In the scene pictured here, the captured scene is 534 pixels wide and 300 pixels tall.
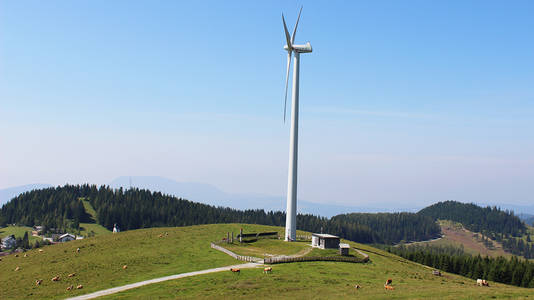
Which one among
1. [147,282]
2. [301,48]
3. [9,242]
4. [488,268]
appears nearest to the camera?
[147,282]

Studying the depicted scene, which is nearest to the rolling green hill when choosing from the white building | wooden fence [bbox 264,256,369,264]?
wooden fence [bbox 264,256,369,264]

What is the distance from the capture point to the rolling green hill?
46.1 metres

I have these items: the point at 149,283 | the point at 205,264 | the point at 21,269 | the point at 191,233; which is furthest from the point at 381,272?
the point at 21,269

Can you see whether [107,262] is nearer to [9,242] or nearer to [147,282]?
[147,282]

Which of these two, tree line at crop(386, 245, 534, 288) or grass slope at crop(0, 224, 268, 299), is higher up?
grass slope at crop(0, 224, 268, 299)

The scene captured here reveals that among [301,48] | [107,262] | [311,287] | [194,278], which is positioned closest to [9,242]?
[107,262]

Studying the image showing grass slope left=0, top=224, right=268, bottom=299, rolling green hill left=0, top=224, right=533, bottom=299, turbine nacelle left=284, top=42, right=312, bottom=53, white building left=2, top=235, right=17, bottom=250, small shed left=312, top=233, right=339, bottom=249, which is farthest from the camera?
white building left=2, top=235, right=17, bottom=250

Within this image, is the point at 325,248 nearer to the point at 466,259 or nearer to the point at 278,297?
the point at 278,297

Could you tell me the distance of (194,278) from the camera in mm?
55688

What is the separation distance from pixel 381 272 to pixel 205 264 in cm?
2827

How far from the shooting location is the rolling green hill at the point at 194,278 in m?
46.1

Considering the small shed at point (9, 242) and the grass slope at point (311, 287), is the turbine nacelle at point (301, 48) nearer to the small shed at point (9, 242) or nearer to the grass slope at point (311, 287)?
the grass slope at point (311, 287)

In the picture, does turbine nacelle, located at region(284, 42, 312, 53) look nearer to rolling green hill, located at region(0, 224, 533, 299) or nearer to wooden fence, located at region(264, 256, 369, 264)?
wooden fence, located at region(264, 256, 369, 264)

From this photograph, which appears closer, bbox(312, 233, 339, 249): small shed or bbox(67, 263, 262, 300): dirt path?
bbox(67, 263, 262, 300): dirt path
